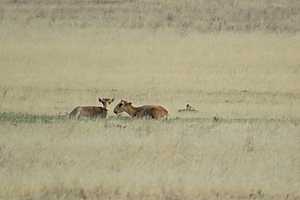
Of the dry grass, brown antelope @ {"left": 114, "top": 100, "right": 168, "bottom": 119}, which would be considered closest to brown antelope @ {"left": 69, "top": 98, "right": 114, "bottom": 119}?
brown antelope @ {"left": 114, "top": 100, "right": 168, "bottom": 119}

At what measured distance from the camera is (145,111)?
17047 mm

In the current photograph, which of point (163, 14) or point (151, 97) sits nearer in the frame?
point (151, 97)

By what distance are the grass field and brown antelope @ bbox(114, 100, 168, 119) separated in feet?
0.87

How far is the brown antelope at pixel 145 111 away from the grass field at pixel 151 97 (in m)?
0.27

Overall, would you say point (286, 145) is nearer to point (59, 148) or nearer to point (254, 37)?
point (59, 148)

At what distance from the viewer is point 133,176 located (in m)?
9.85

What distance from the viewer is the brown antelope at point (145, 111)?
54.6 feet

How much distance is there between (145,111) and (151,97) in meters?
6.21

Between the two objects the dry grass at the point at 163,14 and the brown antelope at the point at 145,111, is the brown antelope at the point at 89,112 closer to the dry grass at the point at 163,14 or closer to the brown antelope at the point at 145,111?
the brown antelope at the point at 145,111

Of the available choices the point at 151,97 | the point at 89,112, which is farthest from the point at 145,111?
the point at 151,97

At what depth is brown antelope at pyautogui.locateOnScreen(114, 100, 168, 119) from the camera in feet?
54.6

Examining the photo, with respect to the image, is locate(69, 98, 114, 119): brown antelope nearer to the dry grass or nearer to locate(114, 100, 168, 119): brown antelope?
locate(114, 100, 168, 119): brown antelope

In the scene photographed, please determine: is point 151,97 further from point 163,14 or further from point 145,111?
point 163,14

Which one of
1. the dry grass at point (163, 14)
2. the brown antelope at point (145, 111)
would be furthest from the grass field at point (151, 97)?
the brown antelope at point (145, 111)
